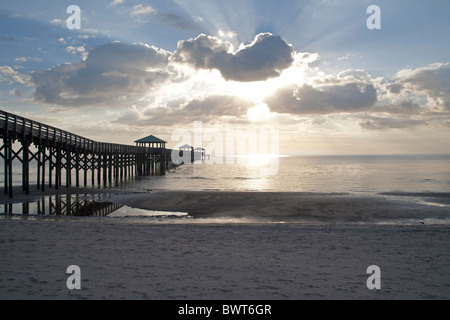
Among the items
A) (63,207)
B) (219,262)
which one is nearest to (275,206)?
(63,207)

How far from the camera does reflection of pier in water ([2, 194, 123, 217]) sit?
14.5 metres

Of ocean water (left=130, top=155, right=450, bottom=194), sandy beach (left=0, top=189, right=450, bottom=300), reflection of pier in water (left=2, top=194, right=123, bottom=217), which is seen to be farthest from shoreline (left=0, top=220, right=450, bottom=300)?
ocean water (left=130, top=155, right=450, bottom=194)

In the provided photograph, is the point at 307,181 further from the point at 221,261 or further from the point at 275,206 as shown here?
the point at 221,261

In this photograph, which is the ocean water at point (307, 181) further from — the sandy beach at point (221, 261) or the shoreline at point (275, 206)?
the sandy beach at point (221, 261)

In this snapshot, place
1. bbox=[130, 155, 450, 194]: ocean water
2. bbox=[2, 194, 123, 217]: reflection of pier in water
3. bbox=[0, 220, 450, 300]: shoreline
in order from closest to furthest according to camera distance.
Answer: bbox=[0, 220, 450, 300]: shoreline < bbox=[2, 194, 123, 217]: reflection of pier in water < bbox=[130, 155, 450, 194]: ocean water

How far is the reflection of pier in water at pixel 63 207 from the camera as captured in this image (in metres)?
14.5

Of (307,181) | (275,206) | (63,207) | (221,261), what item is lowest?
(307,181)

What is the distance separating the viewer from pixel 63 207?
16.2 meters

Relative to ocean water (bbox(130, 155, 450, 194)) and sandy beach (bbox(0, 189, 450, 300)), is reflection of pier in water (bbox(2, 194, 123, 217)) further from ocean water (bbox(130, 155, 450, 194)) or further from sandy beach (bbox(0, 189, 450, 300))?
ocean water (bbox(130, 155, 450, 194))

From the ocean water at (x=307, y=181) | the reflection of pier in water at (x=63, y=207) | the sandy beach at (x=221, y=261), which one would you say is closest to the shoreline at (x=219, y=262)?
the sandy beach at (x=221, y=261)

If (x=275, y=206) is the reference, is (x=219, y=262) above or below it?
above

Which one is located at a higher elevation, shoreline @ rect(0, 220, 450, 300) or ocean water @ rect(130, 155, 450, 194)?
shoreline @ rect(0, 220, 450, 300)
